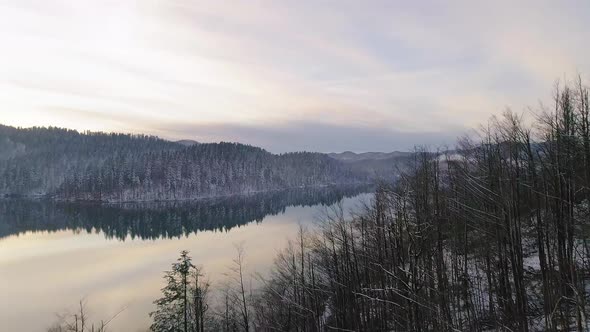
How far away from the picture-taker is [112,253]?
66.2 meters

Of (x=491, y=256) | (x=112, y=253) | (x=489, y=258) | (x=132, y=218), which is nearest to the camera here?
(x=489, y=258)

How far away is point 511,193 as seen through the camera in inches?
893

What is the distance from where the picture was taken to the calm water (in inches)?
1551

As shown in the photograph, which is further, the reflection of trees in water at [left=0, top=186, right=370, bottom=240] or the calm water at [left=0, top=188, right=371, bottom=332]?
the reflection of trees in water at [left=0, top=186, right=370, bottom=240]

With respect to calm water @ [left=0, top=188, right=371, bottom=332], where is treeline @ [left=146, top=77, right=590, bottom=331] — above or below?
above

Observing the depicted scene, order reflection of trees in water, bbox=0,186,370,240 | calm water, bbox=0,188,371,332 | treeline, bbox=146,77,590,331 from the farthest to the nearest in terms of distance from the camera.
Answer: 1. reflection of trees in water, bbox=0,186,370,240
2. calm water, bbox=0,188,371,332
3. treeline, bbox=146,77,590,331

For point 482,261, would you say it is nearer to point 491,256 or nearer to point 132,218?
point 491,256

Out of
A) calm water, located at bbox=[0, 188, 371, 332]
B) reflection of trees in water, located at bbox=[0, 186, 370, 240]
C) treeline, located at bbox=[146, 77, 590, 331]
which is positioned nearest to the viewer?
treeline, located at bbox=[146, 77, 590, 331]

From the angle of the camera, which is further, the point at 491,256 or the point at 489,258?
the point at 491,256

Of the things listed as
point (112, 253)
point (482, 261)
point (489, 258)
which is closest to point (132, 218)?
point (112, 253)

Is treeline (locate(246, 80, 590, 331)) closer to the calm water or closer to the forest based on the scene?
the forest

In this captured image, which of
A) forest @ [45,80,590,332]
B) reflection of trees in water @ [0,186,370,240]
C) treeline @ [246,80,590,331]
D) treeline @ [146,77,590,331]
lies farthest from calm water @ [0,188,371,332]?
treeline @ [246,80,590,331]

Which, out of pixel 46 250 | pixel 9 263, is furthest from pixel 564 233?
pixel 46 250

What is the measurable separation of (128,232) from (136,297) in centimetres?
5228
